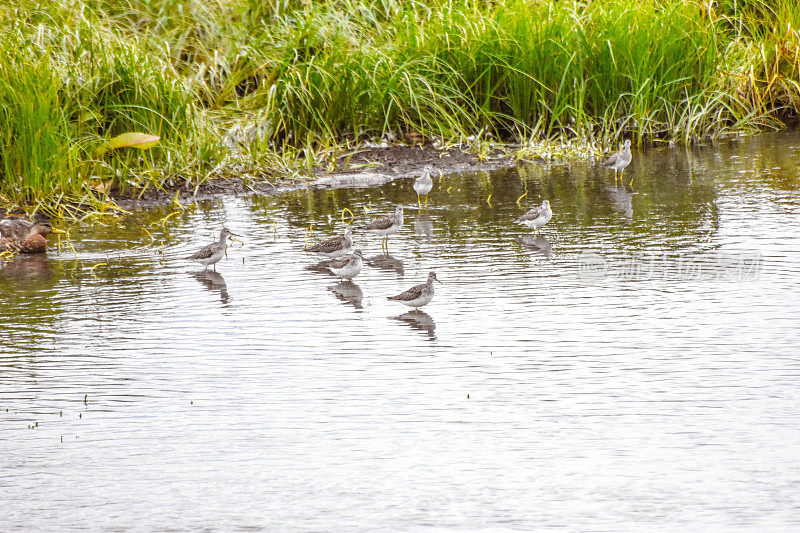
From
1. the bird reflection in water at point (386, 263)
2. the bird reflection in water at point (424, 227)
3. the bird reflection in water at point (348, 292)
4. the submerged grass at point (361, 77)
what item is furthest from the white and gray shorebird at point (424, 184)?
the bird reflection in water at point (348, 292)

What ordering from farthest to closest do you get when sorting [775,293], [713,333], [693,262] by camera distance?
[693,262] → [775,293] → [713,333]

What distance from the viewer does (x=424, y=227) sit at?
34.9 feet


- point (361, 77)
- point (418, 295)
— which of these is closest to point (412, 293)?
point (418, 295)

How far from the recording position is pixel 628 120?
1481 centimetres

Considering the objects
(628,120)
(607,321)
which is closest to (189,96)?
(628,120)

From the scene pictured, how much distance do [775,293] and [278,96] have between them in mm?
7996

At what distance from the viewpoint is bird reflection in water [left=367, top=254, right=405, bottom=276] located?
902 cm

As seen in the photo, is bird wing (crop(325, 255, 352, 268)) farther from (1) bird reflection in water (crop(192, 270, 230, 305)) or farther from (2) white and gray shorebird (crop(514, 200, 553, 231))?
(2) white and gray shorebird (crop(514, 200, 553, 231))

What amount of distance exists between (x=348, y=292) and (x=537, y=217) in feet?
7.91

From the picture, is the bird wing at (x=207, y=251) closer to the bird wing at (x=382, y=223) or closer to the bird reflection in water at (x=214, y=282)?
the bird reflection in water at (x=214, y=282)

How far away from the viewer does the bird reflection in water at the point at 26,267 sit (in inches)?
356

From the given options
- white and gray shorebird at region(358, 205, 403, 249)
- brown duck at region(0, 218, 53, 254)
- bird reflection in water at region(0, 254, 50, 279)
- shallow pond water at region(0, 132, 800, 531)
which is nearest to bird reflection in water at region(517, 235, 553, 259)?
shallow pond water at region(0, 132, 800, 531)

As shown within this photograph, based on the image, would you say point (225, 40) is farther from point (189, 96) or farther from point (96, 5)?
point (189, 96)

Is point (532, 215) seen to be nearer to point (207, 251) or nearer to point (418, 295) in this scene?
point (418, 295)
